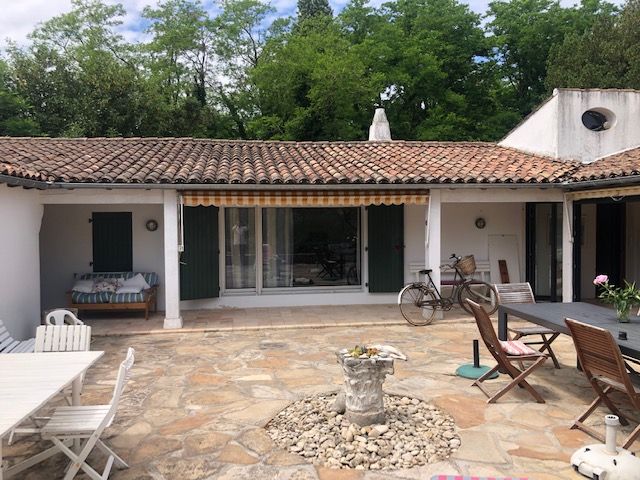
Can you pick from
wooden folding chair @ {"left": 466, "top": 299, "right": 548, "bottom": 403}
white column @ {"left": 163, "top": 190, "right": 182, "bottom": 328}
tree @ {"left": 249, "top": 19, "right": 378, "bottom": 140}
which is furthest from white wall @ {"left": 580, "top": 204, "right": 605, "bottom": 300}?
tree @ {"left": 249, "top": 19, "right": 378, "bottom": 140}

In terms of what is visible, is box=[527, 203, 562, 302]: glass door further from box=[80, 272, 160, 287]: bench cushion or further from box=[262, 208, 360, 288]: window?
box=[80, 272, 160, 287]: bench cushion

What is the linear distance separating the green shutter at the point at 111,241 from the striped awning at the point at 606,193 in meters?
11.1

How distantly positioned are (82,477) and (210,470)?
119 cm

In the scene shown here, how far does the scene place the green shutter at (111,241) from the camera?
13.6 metres

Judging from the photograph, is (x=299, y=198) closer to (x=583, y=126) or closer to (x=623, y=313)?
(x=623, y=313)

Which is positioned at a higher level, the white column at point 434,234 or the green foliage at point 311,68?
the green foliage at point 311,68

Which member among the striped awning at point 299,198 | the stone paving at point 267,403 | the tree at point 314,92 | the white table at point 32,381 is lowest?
the stone paving at point 267,403

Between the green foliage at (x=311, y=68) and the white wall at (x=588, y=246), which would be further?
the green foliage at (x=311, y=68)

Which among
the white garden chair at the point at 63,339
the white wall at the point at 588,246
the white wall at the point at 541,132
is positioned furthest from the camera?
the white wall at the point at 588,246

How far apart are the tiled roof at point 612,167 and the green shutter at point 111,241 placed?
1103 cm

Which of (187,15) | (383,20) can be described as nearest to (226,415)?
(383,20)

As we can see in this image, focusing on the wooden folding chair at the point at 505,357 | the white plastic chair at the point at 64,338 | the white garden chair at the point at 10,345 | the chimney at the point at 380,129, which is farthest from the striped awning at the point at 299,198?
the chimney at the point at 380,129

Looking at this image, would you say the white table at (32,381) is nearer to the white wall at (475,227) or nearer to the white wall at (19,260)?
the white wall at (19,260)

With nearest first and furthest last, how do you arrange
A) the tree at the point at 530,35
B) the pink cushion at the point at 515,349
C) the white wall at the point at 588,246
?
the pink cushion at the point at 515,349 → the white wall at the point at 588,246 → the tree at the point at 530,35
